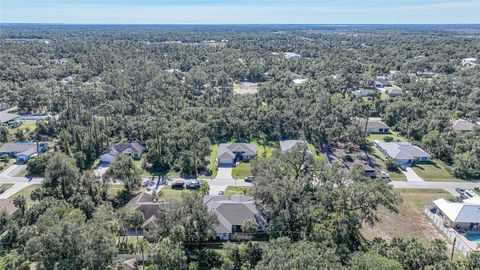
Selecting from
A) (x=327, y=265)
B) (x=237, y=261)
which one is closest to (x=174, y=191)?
(x=237, y=261)

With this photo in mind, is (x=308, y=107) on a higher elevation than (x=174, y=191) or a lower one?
higher

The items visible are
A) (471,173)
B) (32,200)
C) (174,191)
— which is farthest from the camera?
(471,173)

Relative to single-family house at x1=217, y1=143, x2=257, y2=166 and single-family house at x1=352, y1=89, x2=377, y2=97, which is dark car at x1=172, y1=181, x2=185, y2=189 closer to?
single-family house at x1=217, y1=143, x2=257, y2=166

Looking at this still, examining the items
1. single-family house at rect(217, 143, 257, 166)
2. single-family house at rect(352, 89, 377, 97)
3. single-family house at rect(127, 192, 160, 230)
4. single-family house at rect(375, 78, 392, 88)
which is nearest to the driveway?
single-family house at rect(217, 143, 257, 166)

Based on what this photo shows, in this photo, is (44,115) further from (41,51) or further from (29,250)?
(41,51)

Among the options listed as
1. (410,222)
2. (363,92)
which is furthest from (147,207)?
(363,92)

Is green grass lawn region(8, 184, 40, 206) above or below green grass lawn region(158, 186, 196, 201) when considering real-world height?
below

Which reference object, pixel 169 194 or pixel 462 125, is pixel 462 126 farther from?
pixel 169 194
